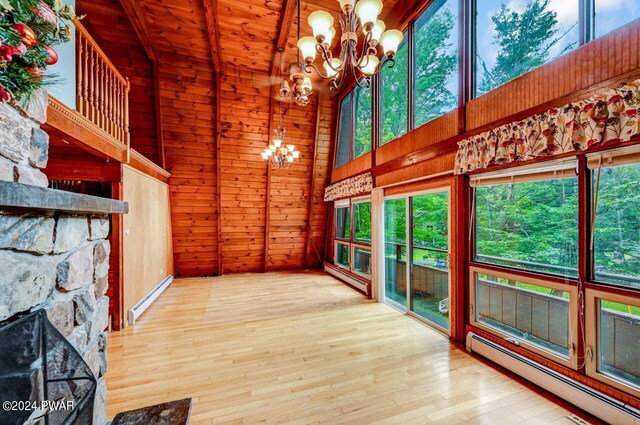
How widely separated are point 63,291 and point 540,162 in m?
3.37

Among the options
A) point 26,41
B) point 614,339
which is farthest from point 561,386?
point 26,41

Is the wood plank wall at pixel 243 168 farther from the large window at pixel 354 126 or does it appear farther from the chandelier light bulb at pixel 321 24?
the chandelier light bulb at pixel 321 24

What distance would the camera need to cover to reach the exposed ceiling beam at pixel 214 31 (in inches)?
149

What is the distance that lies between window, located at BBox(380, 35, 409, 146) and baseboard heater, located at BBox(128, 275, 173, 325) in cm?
471

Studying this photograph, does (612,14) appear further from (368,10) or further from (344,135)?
(344,135)

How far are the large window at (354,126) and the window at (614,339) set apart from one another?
3812 mm

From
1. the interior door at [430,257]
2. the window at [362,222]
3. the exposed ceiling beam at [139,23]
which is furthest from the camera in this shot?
the window at [362,222]

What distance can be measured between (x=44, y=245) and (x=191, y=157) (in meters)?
4.96

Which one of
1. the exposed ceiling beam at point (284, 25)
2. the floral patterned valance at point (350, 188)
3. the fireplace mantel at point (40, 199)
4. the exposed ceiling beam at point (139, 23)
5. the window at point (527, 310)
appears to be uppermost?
the exposed ceiling beam at point (284, 25)

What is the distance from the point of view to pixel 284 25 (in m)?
4.20

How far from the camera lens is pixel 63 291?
1.08 meters

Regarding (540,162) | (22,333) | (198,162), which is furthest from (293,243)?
(22,333)

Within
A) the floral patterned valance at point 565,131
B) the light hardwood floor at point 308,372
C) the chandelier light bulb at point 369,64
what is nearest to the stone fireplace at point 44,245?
the light hardwood floor at point 308,372

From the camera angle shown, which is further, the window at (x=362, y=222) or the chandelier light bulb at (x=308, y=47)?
the window at (x=362, y=222)
